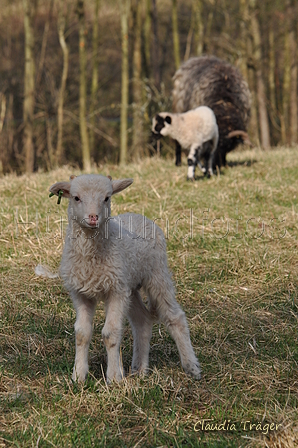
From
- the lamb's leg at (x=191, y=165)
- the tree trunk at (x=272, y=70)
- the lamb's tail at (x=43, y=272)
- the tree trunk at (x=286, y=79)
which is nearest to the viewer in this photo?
the lamb's tail at (x=43, y=272)

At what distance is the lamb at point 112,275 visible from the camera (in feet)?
11.0

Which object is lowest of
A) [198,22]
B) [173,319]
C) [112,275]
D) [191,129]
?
[173,319]

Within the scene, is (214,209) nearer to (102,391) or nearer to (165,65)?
(102,391)

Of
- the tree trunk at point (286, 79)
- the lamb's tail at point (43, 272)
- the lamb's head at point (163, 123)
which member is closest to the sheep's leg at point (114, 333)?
the lamb's tail at point (43, 272)

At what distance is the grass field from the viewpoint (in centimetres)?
307

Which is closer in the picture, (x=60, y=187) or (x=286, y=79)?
(x=60, y=187)

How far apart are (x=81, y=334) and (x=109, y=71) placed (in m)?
18.2

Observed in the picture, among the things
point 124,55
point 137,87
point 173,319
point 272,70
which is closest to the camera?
point 173,319

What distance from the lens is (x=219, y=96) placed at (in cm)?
978

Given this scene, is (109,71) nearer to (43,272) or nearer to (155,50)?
(155,50)

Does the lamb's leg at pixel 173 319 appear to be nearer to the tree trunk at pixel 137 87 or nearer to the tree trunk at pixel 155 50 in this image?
the tree trunk at pixel 137 87

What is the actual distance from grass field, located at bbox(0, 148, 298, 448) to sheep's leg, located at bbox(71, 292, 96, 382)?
0.24 ft

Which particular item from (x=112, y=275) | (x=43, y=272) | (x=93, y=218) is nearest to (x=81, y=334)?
(x=112, y=275)

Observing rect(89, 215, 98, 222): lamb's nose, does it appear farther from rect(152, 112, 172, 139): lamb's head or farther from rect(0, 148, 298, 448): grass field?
rect(152, 112, 172, 139): lamb's head
